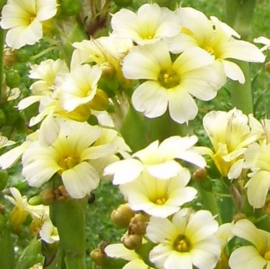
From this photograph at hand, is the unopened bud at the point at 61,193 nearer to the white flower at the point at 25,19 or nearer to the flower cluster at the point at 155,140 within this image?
the flower cluster at the point at 155,140

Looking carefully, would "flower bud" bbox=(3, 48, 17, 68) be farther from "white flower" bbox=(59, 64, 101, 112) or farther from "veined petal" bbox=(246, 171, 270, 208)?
"veined petal" bbox=(246, 171, 270, 208)

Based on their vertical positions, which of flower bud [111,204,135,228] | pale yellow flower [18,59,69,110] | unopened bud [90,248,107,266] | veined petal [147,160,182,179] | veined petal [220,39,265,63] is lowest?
unopened bud [90,248,107,266]

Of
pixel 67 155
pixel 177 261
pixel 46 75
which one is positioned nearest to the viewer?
pixel 177 261

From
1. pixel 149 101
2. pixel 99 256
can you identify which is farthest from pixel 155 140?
pixel 99 256

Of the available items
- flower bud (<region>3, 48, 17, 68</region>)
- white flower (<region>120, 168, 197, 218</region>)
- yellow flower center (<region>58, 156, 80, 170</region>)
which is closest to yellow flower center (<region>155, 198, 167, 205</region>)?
white flower (<region>120, 168, 197, 218</region>)

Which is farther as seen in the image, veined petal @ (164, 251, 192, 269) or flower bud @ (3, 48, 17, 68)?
flower bud @ (3, 48, 17, 68)

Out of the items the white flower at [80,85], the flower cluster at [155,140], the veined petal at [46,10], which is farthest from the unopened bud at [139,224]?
the veined petal at [46,10]

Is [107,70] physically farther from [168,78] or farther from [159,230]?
[159,230]

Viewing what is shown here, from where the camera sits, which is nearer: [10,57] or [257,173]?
[257,173]
